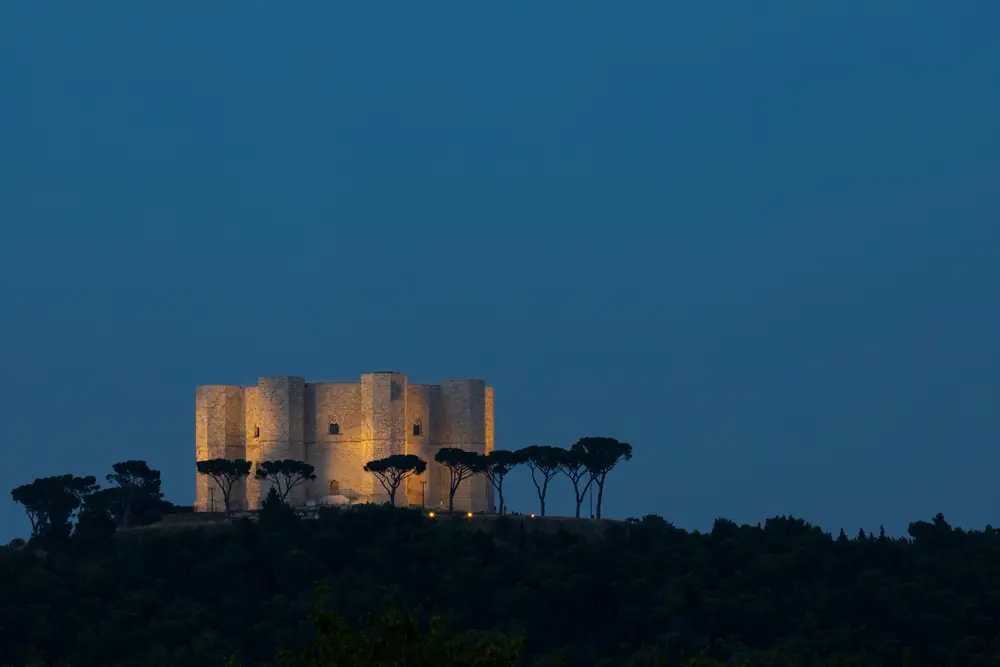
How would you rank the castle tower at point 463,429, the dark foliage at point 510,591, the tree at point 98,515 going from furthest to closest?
the castle tower at point 463,429
the tree at point 98,515
the dark foliage at point 510,591

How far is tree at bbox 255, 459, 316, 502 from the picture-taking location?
8888 centimetres

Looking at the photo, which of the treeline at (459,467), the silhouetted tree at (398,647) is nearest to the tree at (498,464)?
the treeline at (459,467)

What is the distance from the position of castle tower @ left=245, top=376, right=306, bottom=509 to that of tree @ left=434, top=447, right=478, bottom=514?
277 inches

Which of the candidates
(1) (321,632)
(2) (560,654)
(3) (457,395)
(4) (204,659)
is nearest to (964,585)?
(2) (560,654)

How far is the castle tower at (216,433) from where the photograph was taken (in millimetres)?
92062

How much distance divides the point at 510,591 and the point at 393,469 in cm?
1367

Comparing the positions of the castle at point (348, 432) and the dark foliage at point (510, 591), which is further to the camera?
the castle at point (348, 432)

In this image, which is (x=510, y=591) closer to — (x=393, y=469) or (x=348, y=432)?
(x=393, y=469)

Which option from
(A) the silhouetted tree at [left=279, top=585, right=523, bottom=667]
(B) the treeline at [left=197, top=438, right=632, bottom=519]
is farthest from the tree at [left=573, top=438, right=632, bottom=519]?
(A) the silhouetted tree at [left=279, top=585, right=523, bottom=667]

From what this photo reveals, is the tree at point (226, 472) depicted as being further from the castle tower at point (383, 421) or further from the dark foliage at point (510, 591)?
the castle tower at point (383, 421)

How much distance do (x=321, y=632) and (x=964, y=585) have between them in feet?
191

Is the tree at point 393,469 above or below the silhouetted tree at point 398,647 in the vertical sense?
above

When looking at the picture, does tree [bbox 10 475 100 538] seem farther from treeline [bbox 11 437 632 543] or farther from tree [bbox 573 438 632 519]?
tree [bbox 573 438 632 519]

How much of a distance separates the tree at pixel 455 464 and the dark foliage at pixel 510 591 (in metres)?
3.32
